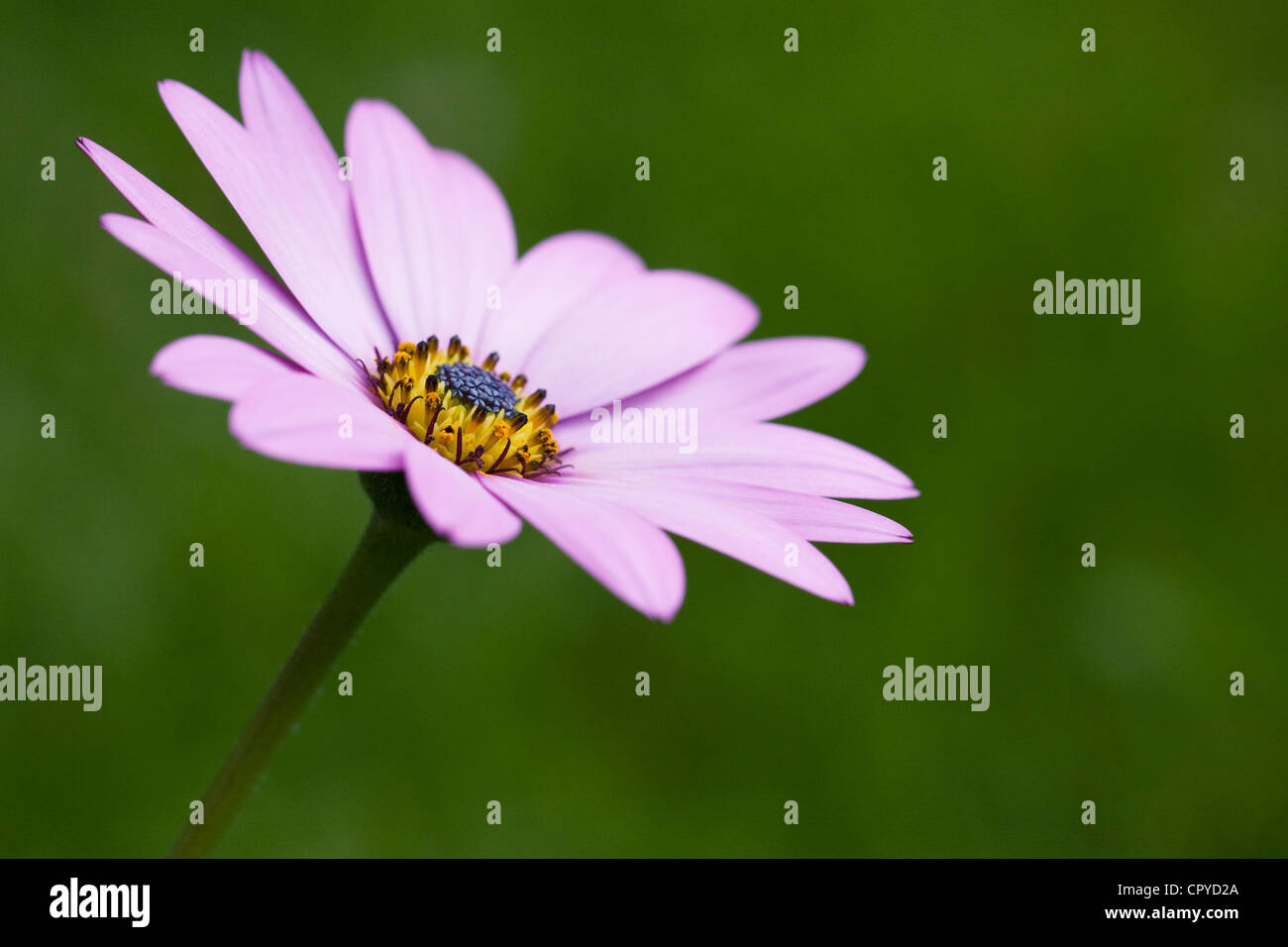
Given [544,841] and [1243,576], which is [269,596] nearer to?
[544,841]

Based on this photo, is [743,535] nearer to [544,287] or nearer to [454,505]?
[454,505]

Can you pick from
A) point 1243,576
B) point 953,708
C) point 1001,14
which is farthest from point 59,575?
point 1001,14

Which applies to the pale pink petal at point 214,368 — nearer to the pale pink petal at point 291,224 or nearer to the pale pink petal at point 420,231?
the pale pink petal at point 291,224

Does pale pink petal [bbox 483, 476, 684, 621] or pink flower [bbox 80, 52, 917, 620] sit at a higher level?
pink flower [bbox 80, 52, 917, 620]

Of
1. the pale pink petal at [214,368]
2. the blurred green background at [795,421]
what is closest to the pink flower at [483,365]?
the pale pink petal at [214,368]

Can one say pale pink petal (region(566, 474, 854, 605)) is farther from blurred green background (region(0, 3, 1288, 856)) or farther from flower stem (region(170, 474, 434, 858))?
blurred green background (region(0, 3, 1288, 856))

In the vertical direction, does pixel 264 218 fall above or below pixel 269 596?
above

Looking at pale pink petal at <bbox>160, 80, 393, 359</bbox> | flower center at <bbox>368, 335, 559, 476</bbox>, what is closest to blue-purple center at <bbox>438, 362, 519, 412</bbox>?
flower center at <bbox>368, 335, 559, 476</bbox>
